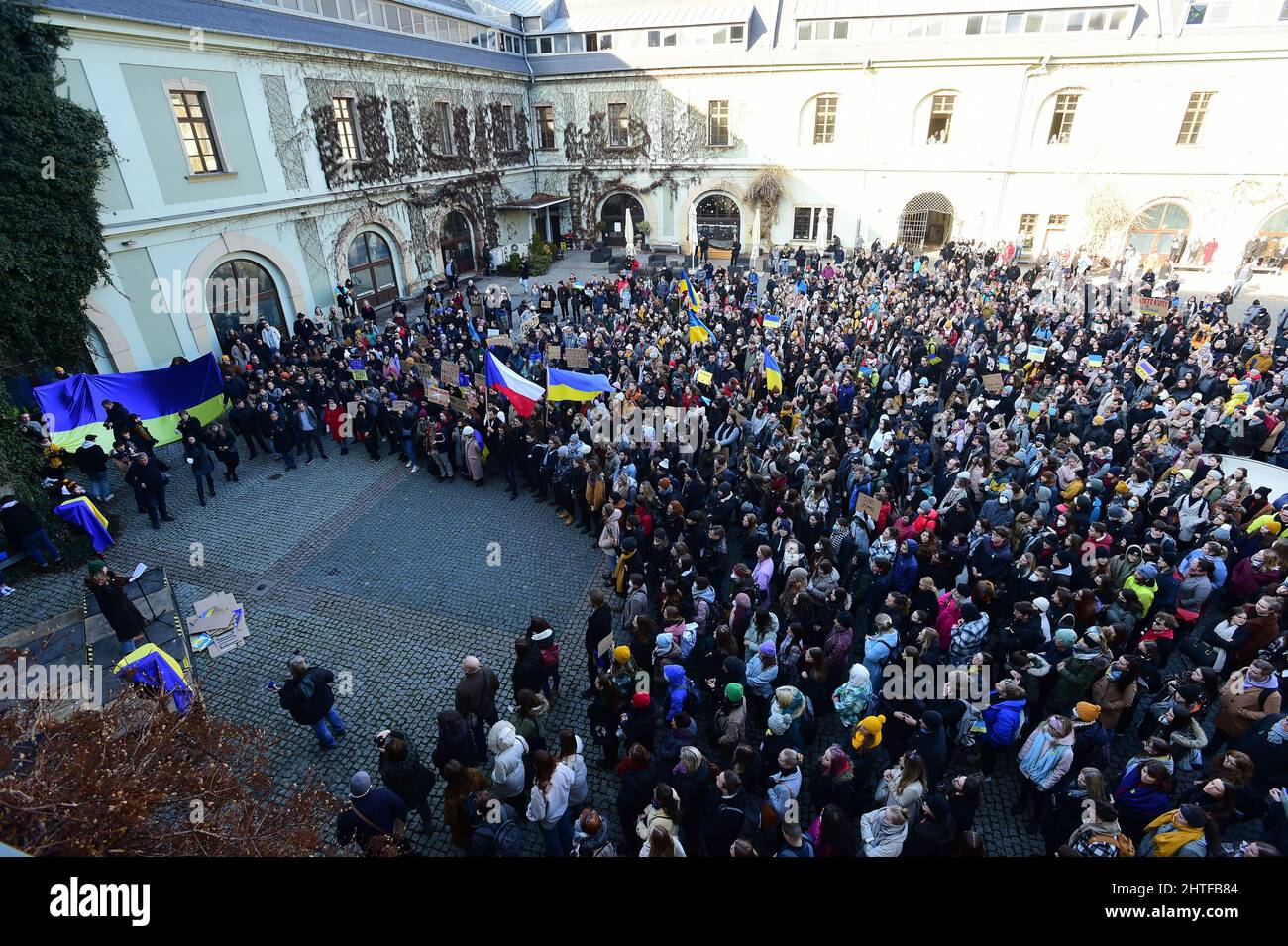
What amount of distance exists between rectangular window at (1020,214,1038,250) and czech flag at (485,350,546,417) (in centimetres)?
2805

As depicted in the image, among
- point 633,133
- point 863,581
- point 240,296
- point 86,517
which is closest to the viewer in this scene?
point 863,581

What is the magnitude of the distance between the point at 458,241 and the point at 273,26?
11488 millimetres

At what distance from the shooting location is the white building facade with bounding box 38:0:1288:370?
720 inches

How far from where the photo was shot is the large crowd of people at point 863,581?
6.03m

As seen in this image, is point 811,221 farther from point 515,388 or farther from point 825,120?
point 515,388

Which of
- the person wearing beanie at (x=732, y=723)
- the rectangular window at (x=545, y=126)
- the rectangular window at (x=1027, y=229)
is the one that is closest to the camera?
the person wearing beanie at (x=732, y=723)

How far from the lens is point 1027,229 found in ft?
100

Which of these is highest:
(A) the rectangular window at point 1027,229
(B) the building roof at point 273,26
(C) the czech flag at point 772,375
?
(B) the building roof at point 273,26

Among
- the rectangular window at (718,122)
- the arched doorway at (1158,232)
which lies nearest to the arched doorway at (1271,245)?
the arched doorway at (1158,232)

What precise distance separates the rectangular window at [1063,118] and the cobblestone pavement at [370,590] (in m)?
29.8

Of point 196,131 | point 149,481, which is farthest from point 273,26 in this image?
point 149,481

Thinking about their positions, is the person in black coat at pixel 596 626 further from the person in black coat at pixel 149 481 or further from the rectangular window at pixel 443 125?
the rectangular window at pixel 443 125

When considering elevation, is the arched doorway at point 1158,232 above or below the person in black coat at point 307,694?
above

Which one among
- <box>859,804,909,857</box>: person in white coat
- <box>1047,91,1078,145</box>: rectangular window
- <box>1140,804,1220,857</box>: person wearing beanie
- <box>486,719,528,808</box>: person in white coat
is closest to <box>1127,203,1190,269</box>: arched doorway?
<box>1047,91,1078,145</box>: rectangular window
